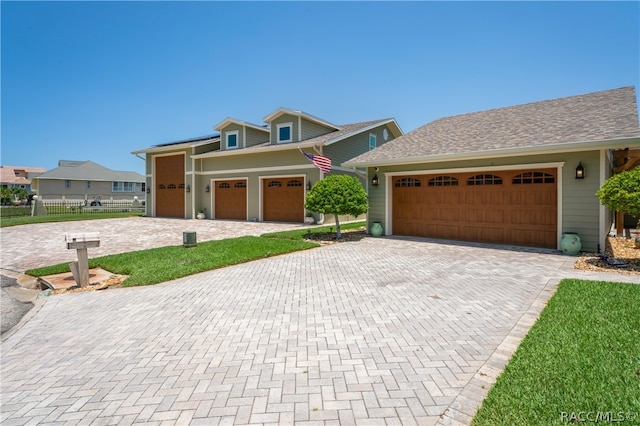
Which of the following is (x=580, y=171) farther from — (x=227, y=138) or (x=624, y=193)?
(x=227, y=138)

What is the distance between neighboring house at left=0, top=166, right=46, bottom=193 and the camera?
50.8 metres

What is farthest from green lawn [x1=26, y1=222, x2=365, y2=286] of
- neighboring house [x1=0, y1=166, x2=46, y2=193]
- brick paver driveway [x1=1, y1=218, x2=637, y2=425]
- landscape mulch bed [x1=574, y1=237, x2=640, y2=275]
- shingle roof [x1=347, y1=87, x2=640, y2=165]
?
neighboring house [x1=0, y1=166, x2=46, y2=193]

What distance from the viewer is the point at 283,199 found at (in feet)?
62.2

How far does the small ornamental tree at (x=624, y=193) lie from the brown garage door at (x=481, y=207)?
2055 mm

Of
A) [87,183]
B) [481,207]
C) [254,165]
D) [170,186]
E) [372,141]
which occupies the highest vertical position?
[372,141]

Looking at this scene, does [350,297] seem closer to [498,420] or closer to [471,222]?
[498,420]

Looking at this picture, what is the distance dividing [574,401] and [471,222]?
951 centimetres

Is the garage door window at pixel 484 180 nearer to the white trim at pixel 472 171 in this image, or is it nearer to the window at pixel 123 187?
the white trim at pixel 472 171

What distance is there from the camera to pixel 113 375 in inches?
121

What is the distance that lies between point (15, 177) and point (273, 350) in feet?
236

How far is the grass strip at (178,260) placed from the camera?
23.4ft

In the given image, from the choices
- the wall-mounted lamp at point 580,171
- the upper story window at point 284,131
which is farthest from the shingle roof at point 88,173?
the wall-mounted lamp at point 580,171

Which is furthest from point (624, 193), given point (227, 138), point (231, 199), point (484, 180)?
point (227, 138)

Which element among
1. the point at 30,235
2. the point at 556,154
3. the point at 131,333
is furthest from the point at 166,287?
the point at 30,235
